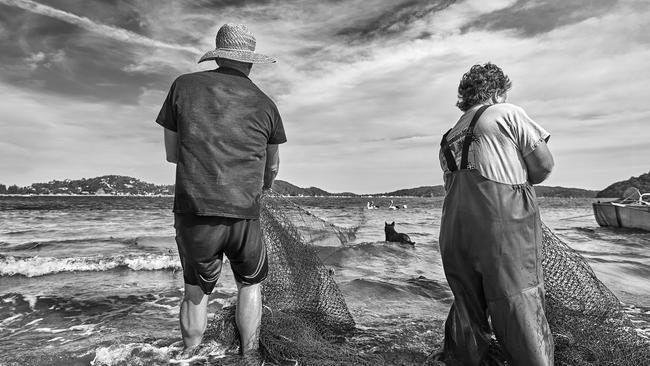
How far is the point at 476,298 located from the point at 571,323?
1.38 m

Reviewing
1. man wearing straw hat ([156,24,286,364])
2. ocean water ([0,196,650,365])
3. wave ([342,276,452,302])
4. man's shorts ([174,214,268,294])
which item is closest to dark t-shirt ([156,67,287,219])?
man wearing straw hat ([156,24,286,364])

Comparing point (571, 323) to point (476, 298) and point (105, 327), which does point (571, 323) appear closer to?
point (476, 298)

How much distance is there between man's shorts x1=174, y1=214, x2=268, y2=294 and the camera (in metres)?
Answer: 3.27

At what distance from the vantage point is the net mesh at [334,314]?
3598mm

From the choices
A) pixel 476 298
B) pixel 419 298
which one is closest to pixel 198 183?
pixel 476 298

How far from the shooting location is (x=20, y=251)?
41.9ft

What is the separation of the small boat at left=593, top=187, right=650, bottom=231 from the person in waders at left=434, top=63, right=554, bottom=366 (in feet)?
64.8

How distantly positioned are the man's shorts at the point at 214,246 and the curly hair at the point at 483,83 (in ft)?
6.73

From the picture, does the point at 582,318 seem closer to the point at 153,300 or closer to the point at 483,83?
the point at 483,83

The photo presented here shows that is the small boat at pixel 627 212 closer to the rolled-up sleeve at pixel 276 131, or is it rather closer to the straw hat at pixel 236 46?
the rolled-up sleeve at pixel 276 131

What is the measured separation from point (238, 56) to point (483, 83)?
2.01m

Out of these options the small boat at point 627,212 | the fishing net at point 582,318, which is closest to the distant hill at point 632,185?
the small boat at point 627,212

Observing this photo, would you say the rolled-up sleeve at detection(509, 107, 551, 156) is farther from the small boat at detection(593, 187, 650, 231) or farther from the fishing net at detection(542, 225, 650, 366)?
the small boat at detection(593, 187, 650, 231)

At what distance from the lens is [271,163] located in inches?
148
